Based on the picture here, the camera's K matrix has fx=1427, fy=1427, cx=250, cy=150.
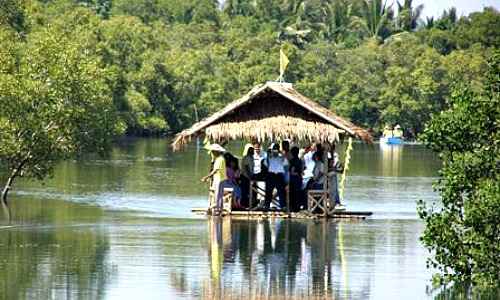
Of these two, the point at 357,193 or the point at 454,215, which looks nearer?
the point at 454,215

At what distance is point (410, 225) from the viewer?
26.9m

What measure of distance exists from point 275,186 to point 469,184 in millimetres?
10348

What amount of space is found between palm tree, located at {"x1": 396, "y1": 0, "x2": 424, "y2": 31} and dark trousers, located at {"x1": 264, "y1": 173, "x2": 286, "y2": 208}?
10085 cm

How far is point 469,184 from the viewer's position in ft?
57.2

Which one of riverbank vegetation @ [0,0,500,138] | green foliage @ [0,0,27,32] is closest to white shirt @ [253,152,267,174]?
green foliage @ [0,0,27,32]

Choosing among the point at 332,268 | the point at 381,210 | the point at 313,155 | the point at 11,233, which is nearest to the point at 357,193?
the point at 381,210

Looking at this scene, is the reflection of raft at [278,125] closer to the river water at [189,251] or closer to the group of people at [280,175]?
the group of people at [280,175]

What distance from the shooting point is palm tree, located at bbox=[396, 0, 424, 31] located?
128m

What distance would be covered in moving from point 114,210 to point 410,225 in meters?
6.26

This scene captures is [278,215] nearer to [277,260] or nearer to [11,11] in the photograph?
[277,260]

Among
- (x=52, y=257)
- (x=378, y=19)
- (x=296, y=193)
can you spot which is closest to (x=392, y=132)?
(x=378, y=19)

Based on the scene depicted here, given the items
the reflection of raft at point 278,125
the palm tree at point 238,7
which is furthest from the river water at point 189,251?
the palm tree at point 238,7

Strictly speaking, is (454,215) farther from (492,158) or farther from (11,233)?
(11,233)

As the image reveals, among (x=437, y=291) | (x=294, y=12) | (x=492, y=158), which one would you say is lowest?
(x=437, y=291)
